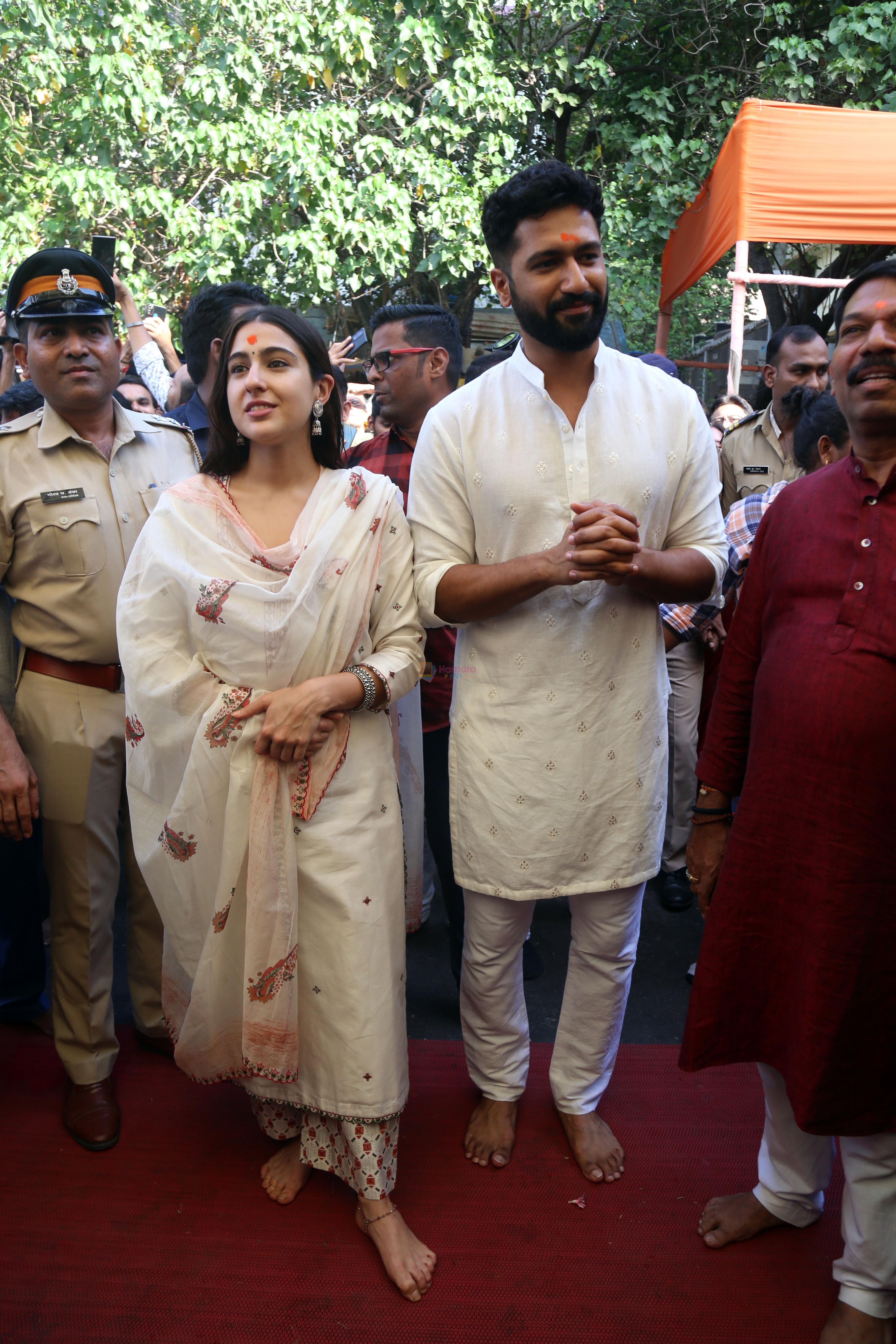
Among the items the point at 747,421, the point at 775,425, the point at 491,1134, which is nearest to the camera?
the point at 491,1134

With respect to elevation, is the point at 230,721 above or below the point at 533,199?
below

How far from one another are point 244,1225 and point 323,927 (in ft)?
2.32

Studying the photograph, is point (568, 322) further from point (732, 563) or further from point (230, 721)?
point (732, 563)

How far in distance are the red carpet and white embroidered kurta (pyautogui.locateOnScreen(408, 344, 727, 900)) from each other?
72 centimetres

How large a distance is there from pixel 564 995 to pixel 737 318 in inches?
213

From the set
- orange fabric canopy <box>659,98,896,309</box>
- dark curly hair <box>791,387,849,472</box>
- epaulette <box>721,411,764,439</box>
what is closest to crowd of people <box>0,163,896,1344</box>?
dark curly hair <box>791,387,849,472</box>

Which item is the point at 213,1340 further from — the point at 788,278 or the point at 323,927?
the point at 788,278

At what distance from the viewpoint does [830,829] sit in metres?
1.80

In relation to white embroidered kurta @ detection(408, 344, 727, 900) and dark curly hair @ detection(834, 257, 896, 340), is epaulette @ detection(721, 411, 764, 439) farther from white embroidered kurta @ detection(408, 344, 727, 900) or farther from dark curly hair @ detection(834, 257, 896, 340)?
dark curly hair @ detection(834, 257, 896, 340)

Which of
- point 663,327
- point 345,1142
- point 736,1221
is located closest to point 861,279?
point 736,1221

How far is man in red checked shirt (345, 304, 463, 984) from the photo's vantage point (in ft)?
10.1

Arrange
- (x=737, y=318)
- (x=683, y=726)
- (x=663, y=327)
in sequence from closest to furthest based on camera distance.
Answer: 1. (x=683, y=726)
2. (x=737, y=318)
3. (x=663, y=327)

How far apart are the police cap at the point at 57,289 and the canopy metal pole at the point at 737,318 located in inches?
190

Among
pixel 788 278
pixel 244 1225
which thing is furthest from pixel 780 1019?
pixel 788 278
